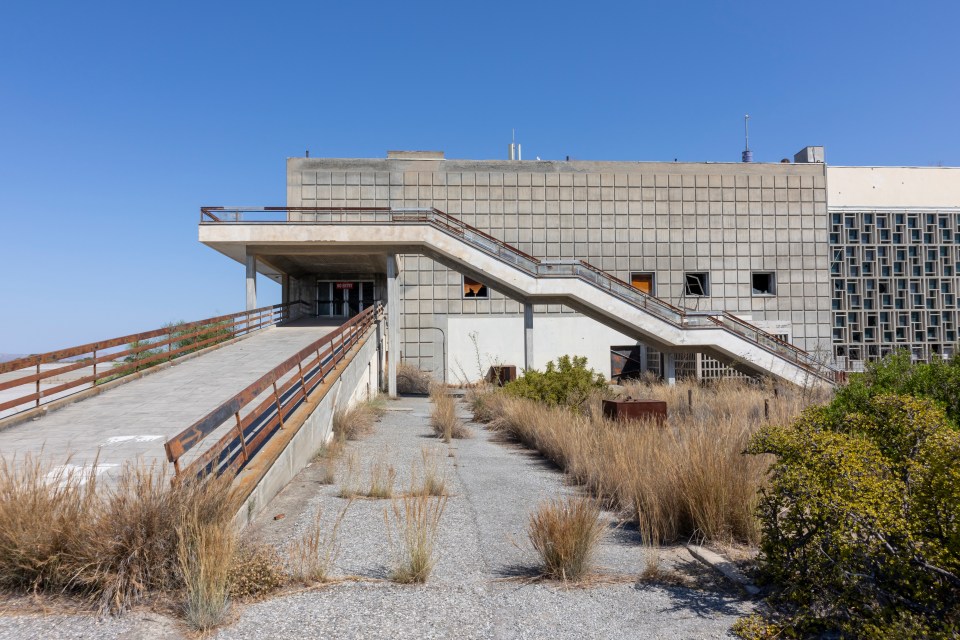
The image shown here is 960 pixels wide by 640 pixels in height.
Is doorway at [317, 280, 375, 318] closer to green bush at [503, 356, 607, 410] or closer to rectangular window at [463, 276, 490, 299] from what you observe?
rectangular window at [463, 276, 490, 299]

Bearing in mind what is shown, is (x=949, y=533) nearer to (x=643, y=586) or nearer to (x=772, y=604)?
(x=772, y=604)

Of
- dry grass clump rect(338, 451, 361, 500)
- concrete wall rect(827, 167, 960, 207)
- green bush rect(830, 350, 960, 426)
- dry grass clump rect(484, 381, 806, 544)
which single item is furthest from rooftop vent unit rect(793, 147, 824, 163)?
dry grass clump rect(338, 451, 361, 500)

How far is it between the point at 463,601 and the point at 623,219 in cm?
2927

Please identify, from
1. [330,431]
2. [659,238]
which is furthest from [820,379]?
[330,431]

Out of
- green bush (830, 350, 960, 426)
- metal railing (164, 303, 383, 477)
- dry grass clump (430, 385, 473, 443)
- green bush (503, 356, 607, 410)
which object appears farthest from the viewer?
green bush (503, 356, 607, 410)

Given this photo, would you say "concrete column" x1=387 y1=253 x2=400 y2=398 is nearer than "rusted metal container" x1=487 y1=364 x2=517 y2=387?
Yes

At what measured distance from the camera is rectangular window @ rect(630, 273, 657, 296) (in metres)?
32.2

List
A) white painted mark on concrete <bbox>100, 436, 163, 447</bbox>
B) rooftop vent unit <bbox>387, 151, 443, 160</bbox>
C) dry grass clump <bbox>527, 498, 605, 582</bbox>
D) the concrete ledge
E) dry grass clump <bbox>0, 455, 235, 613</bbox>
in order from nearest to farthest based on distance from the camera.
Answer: dry grass clump <bbox>0, 455, 235, 613</bbox>
the concrete ledge
dry grass clump <bbox>527, 498, 605, 582</bbox>
white painted mark on concrete <bbox>100, 436, 163, 447</bbox>
rooftop vent unit <bbox>387, 151, 443, 160</bbox>

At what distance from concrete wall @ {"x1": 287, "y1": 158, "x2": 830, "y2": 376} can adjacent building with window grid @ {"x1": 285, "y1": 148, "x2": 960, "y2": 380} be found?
69 millimetres

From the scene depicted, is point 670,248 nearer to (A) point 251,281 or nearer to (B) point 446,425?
(A) point 251,281

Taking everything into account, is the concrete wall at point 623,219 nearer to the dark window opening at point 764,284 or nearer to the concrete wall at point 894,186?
the dark window opening at point 764,284

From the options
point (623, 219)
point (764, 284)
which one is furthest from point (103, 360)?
point (764, 284)

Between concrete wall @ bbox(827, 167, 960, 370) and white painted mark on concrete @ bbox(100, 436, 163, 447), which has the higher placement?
concrete wall @ bbox(827, 167, 960, 370)

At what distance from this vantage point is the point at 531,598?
4.68 m
